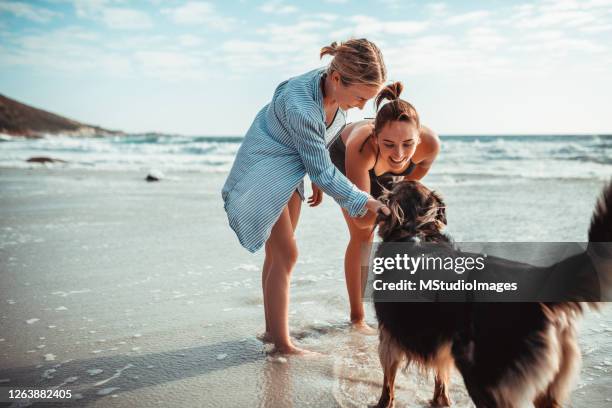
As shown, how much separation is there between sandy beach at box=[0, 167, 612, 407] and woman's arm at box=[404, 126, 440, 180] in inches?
47.7

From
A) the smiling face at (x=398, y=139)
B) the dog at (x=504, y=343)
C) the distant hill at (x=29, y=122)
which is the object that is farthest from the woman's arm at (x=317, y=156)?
the distant hill at (x=29, y=122)

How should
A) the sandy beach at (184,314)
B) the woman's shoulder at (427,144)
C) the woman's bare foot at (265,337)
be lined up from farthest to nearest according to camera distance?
the woman's shoulder at (427,144)
the woman's bare foot at (265,337)
the sandy beach at (184,314)

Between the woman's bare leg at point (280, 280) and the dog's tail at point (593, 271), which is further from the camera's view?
the woman's bare leg at point (280, 280)

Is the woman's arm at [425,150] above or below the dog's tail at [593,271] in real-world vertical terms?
above

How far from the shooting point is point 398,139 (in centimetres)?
296

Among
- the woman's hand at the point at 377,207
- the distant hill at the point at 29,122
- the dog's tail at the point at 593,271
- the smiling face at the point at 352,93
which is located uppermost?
the distant hill at the point at 29,122

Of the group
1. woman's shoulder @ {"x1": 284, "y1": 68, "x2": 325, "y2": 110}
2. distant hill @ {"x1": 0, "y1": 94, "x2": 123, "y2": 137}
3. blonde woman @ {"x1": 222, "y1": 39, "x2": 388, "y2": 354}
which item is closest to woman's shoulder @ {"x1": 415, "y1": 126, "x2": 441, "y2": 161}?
blonde woman @ {"x1": 222, "y1": 39, "x2": 388, "y2": 354}

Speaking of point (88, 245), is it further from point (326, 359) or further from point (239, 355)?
point (326, 359)

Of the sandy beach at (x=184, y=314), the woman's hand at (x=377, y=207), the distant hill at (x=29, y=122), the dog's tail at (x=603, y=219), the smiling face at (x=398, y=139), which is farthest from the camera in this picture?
the distant hill at (x=29, y=122)

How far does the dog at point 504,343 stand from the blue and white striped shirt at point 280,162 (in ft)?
→ 2.94

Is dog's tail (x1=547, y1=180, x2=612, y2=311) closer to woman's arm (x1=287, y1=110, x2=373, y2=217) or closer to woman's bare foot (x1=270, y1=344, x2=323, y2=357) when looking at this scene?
woman's arm (x1=287, y1=110, x2=373, y2=217)

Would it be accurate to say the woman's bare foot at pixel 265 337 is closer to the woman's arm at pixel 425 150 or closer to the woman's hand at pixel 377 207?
the woman's hand at pixel 377 207

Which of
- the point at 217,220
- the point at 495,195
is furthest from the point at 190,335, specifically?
the point at 495,195

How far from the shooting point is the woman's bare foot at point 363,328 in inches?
136
